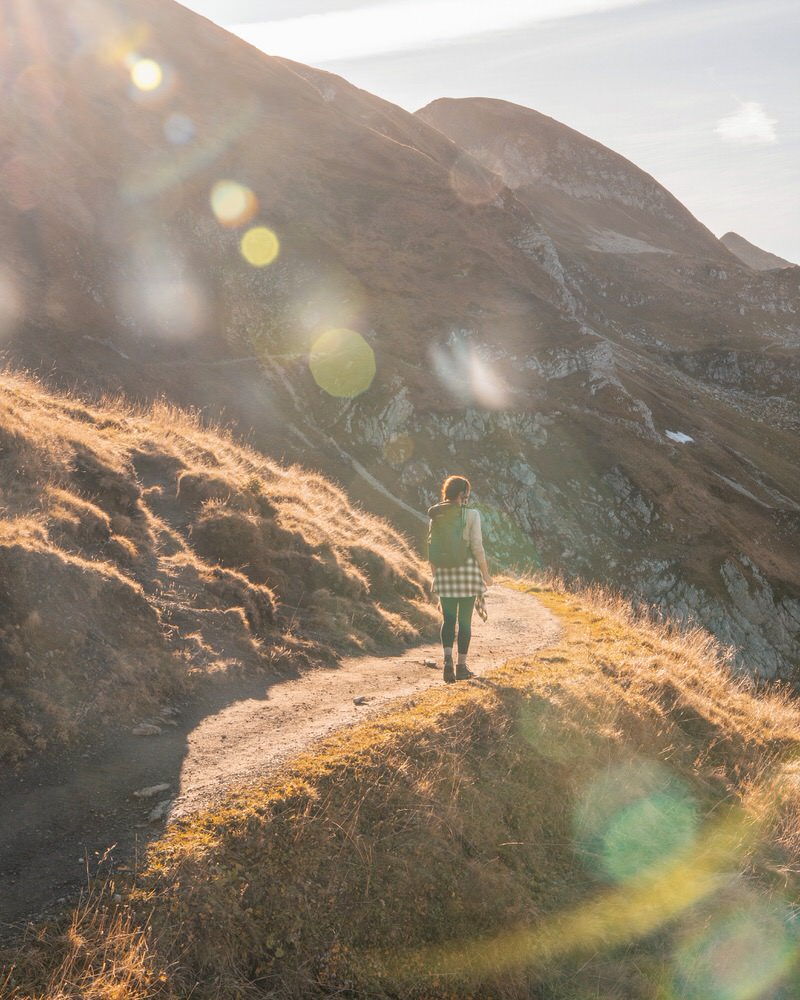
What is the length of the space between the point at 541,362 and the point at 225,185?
31176mm

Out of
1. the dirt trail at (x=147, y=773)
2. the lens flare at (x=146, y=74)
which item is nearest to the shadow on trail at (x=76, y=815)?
the dirt trail at (x=147, y=773)

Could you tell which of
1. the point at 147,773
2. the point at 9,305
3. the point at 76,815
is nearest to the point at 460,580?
the point at 147,773

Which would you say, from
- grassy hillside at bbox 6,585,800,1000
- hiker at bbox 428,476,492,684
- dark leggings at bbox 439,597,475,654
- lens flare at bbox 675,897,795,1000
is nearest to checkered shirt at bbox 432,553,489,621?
hiker at bbox 428,476,492,684

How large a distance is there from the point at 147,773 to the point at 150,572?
519cm

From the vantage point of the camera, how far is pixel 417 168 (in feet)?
274

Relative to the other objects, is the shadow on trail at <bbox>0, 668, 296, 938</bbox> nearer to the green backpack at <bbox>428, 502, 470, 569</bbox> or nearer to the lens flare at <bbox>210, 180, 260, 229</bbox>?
the green backpack at <bbox>428, 502, 470, 569</bbox>

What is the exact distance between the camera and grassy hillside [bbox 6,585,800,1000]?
5.77m

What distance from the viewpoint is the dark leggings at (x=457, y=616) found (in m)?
11.7

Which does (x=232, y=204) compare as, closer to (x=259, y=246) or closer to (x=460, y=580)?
(x=259, y=246)

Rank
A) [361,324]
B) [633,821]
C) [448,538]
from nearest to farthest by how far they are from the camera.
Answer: [633,821]
[448,538]
[361,324]

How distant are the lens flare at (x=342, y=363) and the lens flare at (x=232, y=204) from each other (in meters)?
14.3

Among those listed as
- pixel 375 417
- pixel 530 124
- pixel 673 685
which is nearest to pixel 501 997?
pixel 673 685

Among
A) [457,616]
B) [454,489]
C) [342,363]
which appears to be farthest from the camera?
[342,363]

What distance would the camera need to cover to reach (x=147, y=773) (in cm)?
774
